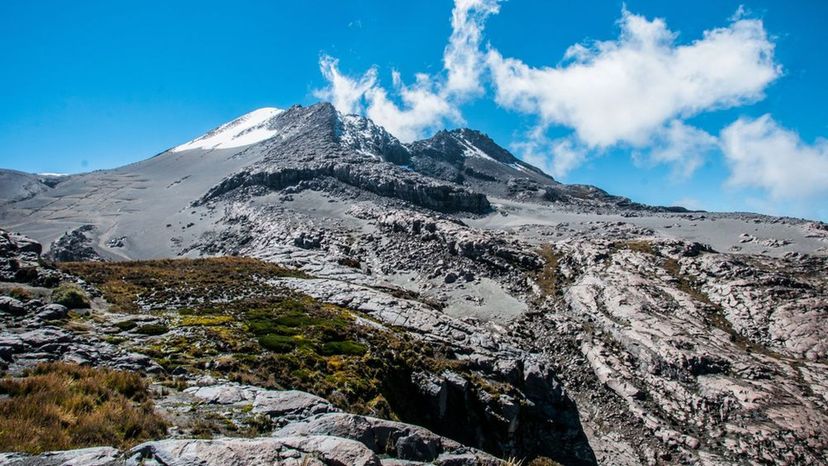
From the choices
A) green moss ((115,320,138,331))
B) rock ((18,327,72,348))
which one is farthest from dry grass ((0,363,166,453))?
green moss ((115,320,138,331))

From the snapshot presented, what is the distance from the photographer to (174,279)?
4088 cm

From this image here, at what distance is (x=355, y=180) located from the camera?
4505 inches

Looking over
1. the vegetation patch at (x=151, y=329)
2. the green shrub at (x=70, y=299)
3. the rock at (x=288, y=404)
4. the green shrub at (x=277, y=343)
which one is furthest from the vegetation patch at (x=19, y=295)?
the rock at (x=288, y=404)

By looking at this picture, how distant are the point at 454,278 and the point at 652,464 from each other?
34.2 meters

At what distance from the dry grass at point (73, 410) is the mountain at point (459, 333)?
1.13m

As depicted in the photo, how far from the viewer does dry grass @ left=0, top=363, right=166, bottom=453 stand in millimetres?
9828

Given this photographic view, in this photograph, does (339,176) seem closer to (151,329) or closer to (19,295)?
(19,295)

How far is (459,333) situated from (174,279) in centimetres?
2812

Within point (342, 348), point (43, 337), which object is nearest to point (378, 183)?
point (342, 348)

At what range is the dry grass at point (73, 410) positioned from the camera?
9828mm

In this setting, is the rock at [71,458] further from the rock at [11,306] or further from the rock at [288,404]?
the rock at [11,306]

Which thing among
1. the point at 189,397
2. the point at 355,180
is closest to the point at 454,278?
the point at 189,397

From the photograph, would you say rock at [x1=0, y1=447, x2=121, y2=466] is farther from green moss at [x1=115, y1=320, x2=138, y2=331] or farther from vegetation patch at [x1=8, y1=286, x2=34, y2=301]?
vegetation patch at [x1=8, y1=286, x2=34, y2=301]

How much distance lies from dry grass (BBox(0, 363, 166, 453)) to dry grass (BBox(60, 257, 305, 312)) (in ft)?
55.1
